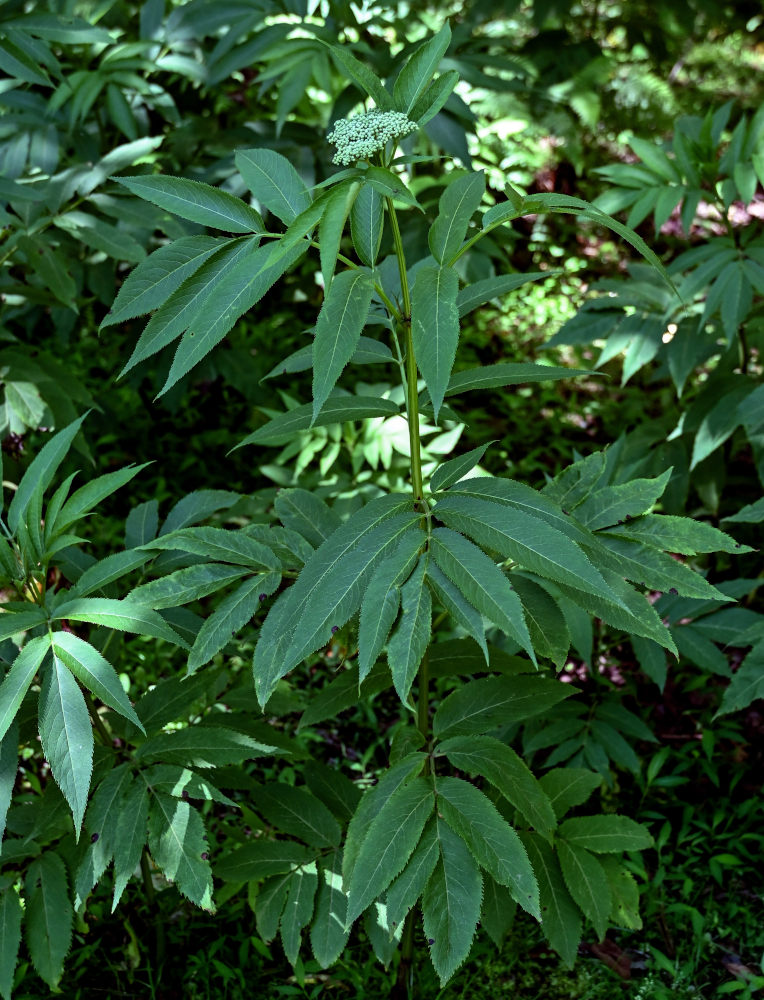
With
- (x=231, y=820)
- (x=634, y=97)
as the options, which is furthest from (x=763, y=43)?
(x=231, y=820)

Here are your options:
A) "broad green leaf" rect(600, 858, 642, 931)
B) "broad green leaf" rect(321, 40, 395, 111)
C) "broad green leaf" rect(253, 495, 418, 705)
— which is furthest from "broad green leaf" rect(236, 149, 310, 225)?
"broad green leaf" rect(600, 858, 642, 931)

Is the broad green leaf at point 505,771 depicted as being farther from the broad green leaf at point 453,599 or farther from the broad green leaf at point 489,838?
the broad green leaf at point 453,599

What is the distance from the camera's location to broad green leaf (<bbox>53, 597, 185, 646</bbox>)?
64.9 inches

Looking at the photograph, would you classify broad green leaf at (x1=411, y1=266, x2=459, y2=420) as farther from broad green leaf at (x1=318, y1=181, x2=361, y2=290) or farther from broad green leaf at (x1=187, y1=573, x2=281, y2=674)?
broad green leaf at (x1=187, y1=573, x2=281, y2=674)

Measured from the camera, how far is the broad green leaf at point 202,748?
6.12 feet

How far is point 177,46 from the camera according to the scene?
11.0ft

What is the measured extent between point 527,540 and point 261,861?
0.97m

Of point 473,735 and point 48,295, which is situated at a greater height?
point 48,295

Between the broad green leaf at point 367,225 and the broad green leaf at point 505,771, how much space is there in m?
0.86

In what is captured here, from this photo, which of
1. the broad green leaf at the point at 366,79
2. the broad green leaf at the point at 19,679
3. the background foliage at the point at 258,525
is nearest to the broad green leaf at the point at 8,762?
the background foliage at the point at 258,525

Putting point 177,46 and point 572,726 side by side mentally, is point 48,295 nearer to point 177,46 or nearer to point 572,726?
point 177,46

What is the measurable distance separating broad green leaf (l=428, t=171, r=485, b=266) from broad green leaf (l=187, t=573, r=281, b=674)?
655mm

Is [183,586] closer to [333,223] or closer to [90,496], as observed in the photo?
[90,496]

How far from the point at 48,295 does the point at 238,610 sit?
152cm
